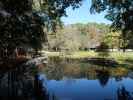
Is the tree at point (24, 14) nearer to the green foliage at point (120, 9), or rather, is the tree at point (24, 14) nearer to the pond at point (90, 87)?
the green foliage at point (120, 9)

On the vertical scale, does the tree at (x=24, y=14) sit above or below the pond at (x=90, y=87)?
above

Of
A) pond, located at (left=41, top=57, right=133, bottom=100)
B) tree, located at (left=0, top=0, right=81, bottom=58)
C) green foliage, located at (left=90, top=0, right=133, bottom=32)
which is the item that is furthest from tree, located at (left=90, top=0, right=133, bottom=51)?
pond, located at (left=41, top=57, right=133, bottom=100)

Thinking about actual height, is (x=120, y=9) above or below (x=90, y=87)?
above

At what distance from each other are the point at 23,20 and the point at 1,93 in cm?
883

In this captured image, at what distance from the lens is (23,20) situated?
2239cm

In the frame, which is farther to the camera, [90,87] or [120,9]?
[90,87]

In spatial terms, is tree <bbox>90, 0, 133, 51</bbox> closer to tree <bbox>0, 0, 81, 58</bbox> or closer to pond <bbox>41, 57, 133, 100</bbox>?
tree <bbox>0, 0, 81, 58</bbox>

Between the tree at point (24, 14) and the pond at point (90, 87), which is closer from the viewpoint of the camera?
the tree at point (24, 14)

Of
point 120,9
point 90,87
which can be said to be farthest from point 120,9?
point 90,87

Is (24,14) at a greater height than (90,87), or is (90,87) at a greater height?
(24,14)

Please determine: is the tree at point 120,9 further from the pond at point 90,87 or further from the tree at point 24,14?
the pond at point 90,87

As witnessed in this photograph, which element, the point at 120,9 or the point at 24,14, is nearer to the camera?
the point at 120,9

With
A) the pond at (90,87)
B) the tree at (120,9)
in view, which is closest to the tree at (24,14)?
the tree at (120,9)

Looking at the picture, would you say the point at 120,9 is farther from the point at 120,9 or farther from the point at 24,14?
the point at 24,14
